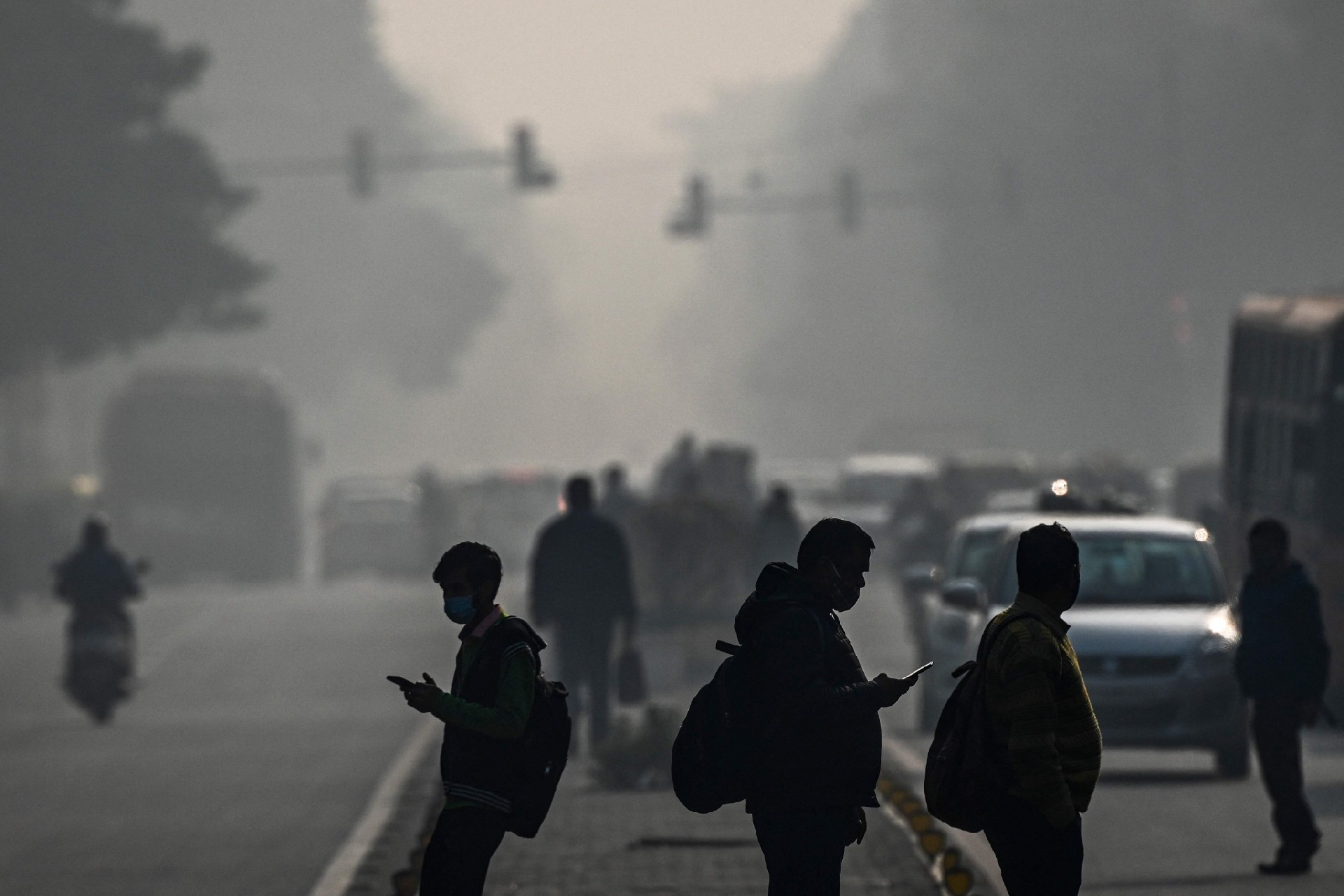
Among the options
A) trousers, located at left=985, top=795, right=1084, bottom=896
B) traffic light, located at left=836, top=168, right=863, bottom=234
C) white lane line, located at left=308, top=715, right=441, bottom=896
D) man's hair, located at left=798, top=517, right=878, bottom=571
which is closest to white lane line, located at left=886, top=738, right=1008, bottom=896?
trousers, located at left=985, top=795, right=1084, bottom=896

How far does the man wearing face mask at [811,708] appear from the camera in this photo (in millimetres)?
8453

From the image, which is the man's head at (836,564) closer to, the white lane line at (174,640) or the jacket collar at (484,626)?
the jacket collar at (484,626)

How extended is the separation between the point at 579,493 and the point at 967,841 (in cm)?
422

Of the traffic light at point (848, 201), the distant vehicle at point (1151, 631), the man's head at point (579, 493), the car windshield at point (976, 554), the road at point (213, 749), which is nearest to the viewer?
the road at point (213, 749)

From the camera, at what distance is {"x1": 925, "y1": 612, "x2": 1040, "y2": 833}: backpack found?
27.5 ft

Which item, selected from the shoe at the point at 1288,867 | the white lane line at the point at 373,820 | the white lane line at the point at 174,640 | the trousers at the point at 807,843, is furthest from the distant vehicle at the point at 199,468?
the trousers at the point at 807,843

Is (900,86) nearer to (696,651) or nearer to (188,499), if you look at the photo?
(188,499)

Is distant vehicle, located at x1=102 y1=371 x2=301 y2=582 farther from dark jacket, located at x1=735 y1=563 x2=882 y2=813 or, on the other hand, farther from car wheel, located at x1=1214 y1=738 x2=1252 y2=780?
dark jacket, located at x1=735 y1=563 x2=882 y2=813

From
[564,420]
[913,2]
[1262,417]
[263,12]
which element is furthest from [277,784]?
[564,420]

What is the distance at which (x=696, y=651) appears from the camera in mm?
27141

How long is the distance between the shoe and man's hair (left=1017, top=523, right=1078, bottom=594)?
5.89 m

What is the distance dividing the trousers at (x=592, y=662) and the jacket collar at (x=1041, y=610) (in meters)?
10.5

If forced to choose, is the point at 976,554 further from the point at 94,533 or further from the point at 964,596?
the point at 94,533

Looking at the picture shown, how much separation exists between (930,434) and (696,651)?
48.6 meters
